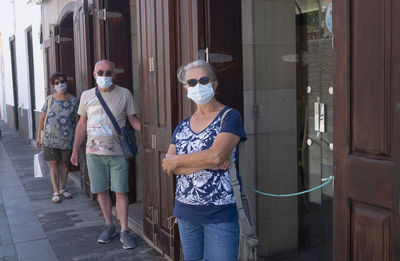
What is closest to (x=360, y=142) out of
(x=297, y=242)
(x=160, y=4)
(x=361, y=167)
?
(x=361, y=167)

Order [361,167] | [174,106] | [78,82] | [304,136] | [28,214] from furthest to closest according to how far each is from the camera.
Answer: [78,82] < [28,214] < [174,106] < [304,136] < [361,167]

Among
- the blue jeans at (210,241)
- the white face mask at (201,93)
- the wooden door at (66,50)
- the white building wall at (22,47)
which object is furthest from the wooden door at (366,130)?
the white building wall at (22,47)

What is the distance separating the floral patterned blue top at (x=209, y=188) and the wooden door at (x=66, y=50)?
22.6 ft

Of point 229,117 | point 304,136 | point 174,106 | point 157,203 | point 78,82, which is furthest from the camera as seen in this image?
point 78,82

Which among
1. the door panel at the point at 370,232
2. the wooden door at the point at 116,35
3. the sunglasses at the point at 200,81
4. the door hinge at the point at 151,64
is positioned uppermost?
the wooden door at the point at 116,35

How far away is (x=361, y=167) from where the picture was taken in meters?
2.52

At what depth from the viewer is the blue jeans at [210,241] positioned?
279 centimetres

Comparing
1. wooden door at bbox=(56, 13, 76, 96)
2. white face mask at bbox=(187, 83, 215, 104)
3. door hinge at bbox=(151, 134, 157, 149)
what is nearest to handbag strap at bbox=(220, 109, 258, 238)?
white face mask at bbox=(187, 83, 215, 104)

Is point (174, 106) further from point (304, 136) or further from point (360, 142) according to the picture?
point (360, 142)

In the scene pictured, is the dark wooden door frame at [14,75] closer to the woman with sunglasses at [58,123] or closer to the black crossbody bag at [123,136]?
the woman with sunglasses at [58,123]

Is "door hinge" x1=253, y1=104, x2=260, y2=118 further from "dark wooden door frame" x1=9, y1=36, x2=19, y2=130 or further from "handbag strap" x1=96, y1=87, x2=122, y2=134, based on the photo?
"dark wooden door frame" x1=9, y1=36, x2=19, y2=130

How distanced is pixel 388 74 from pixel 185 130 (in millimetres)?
1222

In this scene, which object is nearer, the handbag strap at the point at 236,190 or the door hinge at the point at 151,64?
the handbag strap at the point at 236,190

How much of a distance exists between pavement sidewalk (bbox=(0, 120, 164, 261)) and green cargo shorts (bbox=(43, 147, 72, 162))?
2.14 feet
